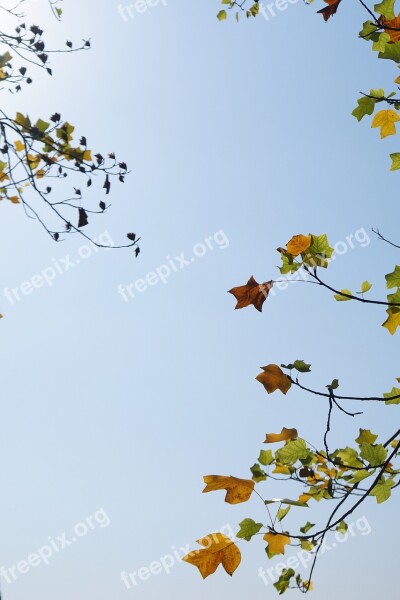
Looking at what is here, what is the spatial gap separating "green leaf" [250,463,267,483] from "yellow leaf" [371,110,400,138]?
1765 millimetres

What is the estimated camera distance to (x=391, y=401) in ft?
7.61

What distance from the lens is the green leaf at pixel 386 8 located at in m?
2.33

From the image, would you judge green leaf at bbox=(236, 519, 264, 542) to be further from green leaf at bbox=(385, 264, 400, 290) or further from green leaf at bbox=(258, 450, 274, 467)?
green leaf at bbox=(385, 264, 400, 290)

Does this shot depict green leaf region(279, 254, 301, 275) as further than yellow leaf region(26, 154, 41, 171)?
No

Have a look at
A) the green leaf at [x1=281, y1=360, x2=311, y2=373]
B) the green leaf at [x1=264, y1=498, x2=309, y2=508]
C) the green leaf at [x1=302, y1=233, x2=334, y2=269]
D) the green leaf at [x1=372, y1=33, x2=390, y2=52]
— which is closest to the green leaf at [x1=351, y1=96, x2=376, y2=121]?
the green leaf at [x1=372, y1=33, x2=390, y2=52]

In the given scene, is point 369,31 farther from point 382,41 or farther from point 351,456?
point 351,456

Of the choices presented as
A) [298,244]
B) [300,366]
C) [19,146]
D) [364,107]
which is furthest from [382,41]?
[19,146]

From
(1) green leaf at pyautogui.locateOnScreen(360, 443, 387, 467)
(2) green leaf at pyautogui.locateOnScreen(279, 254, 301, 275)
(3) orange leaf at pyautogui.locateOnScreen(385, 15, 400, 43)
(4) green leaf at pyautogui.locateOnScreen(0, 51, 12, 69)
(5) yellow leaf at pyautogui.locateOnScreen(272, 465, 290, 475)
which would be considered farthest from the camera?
(4) green leaf at pyautogui.locateOnScreen(0, 51, 12, 69)

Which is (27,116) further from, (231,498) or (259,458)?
(231,498)

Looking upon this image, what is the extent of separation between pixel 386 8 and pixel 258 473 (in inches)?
90.1

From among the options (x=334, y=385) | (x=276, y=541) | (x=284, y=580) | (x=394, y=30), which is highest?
(x=394, y=30)

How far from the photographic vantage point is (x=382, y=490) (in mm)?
2062

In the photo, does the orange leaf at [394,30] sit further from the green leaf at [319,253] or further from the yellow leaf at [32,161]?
the yellow leaf at [32,161]

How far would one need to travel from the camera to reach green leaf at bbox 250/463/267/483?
8.20 feet
